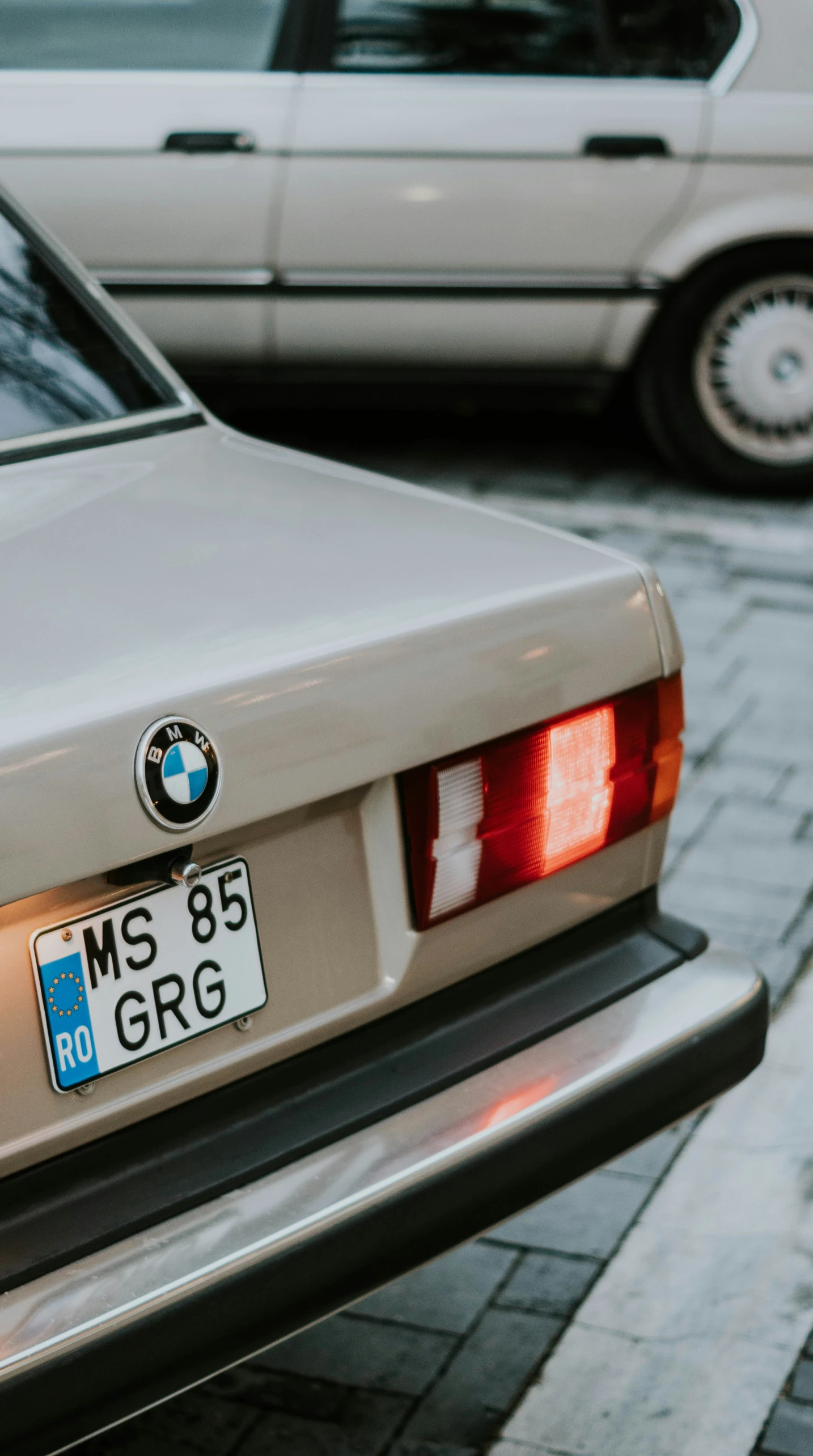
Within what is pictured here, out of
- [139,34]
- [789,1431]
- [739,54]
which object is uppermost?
[139,34]

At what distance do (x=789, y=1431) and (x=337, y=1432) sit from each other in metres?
0.63

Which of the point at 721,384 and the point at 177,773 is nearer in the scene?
the point at 177,773

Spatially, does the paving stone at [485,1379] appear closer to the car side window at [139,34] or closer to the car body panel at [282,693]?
the car body panel at [282,693]

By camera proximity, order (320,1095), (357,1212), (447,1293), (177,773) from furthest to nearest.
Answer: (447,1293)
(320,1095)
(357,1212)
(177,773)

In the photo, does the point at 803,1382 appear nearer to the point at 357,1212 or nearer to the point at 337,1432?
the point at 337,1432

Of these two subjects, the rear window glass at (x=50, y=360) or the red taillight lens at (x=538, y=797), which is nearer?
the red taillight lens at (x=538, y=797)

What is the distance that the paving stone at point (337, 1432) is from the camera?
2.22m

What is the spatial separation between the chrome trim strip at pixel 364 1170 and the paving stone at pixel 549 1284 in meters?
0.65

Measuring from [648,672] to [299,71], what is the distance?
4.04 metres

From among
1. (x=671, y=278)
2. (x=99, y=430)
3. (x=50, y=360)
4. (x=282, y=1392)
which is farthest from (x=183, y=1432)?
(x=671, y=278)

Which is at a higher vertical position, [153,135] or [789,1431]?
[153,135]

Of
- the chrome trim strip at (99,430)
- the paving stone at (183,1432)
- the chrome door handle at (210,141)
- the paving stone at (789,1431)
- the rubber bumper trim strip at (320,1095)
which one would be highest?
the chrome door handle at (210,141)

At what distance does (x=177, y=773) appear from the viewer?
5.32 ft

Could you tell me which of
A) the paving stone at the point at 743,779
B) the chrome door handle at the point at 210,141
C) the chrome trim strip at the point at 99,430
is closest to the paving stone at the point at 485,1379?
the chrome trim strip at the point at 99,430
